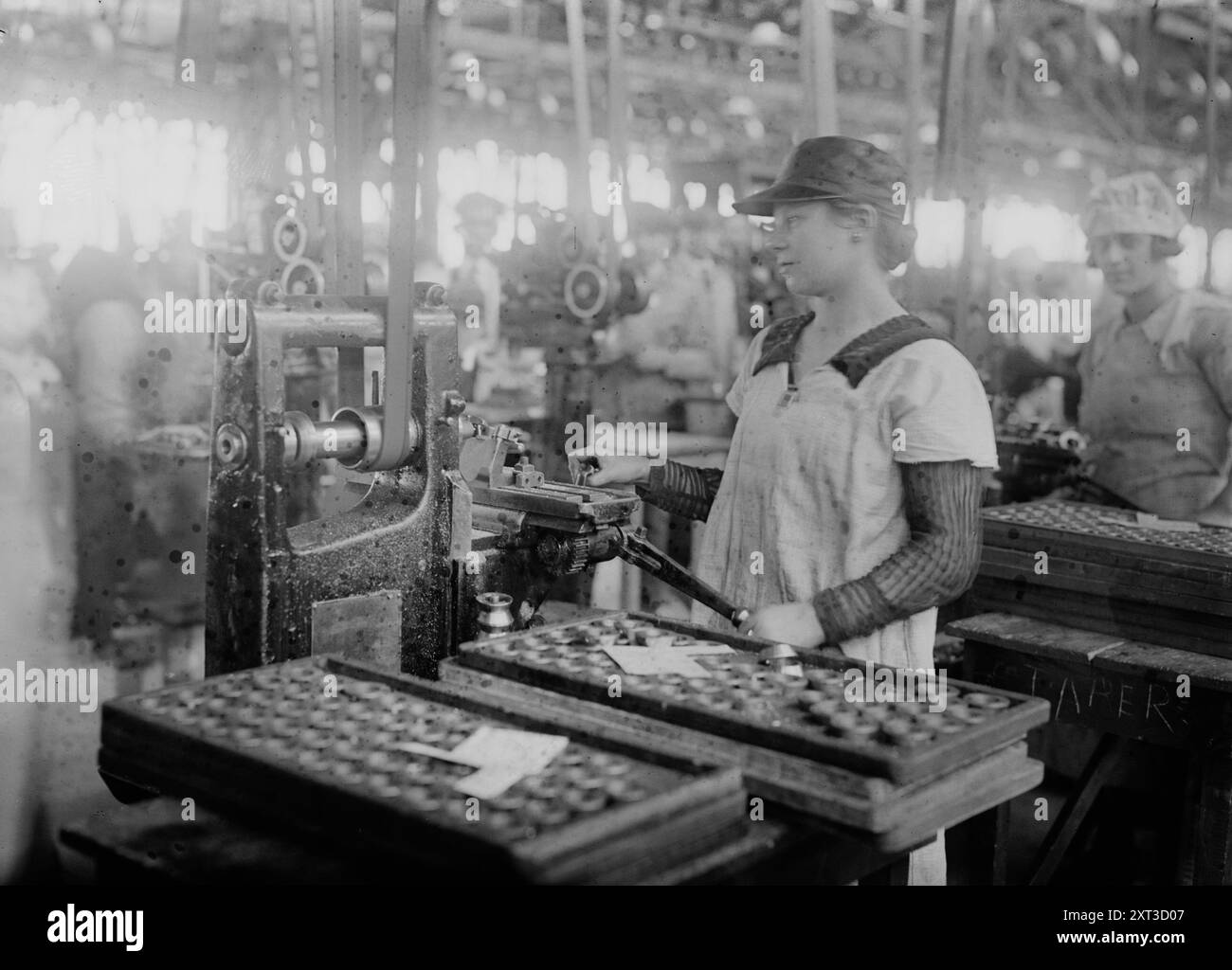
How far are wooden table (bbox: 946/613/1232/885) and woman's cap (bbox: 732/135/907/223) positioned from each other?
4.02 ft

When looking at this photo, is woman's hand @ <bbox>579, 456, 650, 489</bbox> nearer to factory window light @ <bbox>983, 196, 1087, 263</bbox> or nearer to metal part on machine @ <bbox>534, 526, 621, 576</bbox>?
metal part on machine @ <bbox>534, 526, 621, 576</bbox>

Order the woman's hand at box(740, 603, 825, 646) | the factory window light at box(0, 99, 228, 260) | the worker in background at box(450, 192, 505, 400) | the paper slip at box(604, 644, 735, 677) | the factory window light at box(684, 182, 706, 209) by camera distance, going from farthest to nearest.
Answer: the factory window light at box(684, 182, 706, 209), the worker in background at box(450, 192, 505, 400), the factory window light at box(0, 99, 228, 260), the woman's hand at box(740, 603, 825, 646), the paper slip at box(604, 644, 735, 677)

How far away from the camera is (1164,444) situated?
11.6 ft

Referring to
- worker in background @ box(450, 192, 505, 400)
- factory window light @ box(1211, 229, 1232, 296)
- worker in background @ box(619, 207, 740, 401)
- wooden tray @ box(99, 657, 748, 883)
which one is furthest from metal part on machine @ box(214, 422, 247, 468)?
factory window light @ box(1211, 229, 1232, 296)

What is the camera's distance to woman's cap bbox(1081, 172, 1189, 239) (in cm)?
341

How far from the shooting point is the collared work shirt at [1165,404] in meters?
3.34

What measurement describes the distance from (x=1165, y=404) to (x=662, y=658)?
2.52 metres

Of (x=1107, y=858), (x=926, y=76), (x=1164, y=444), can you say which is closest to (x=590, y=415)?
(x=1164, y=444)

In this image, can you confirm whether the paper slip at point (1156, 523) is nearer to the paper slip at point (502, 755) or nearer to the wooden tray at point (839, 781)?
the wooden tray at point (839, 781)

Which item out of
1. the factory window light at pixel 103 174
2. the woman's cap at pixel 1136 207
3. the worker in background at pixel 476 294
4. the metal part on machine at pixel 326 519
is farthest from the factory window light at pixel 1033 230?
the metal part on machine at pixel 326 519

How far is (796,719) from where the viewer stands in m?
1.38

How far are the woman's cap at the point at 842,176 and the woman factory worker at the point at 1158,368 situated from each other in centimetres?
164
